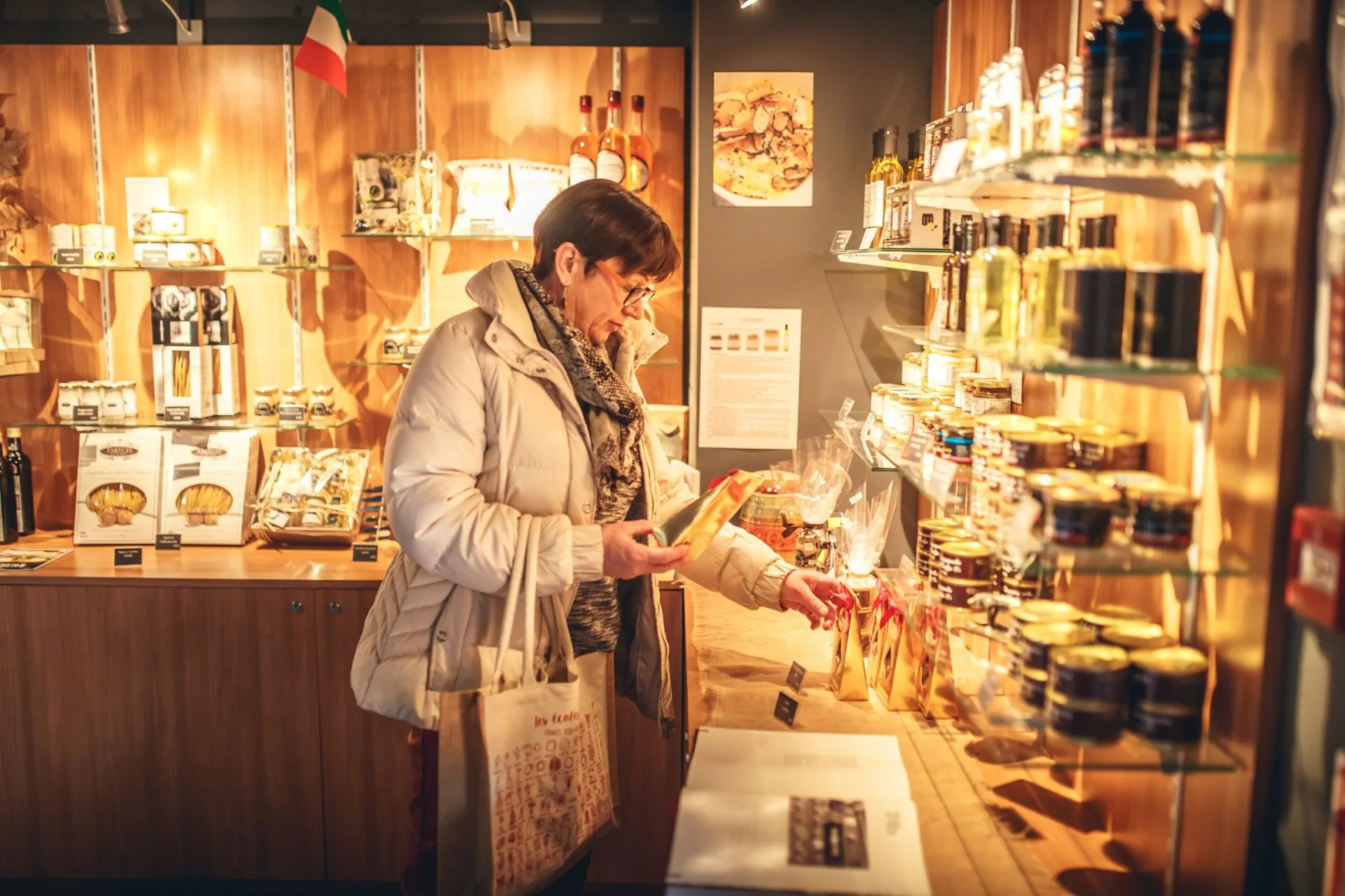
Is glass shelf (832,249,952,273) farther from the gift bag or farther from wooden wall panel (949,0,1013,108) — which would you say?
the gift bag

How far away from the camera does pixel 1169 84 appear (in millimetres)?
1469

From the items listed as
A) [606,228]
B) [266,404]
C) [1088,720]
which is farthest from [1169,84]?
[266,404]

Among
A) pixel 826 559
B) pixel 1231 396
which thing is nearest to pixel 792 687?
pixel 826 559

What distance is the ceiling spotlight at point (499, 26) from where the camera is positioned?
11.2 feet

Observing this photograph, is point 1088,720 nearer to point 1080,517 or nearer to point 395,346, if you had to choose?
point 1080,517

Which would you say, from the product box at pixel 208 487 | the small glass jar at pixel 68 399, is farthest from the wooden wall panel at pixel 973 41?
the small glass jar at pixel 68 399

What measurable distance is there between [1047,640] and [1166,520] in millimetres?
255

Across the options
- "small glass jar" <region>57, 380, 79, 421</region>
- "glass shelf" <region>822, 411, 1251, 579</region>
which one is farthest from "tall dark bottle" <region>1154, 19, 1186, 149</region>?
"small glass jar" <region>57, 380, 79, 421</region>

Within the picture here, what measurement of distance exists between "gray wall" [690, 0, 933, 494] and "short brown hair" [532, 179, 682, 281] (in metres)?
1.34

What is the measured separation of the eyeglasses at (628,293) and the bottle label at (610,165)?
48.1 inches

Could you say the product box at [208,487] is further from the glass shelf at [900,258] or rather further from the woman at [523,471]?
the glass shelf at [900,258]

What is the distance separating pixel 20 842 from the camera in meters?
3.20

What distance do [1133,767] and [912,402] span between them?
112 centimetres

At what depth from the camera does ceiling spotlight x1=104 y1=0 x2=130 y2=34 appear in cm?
337
